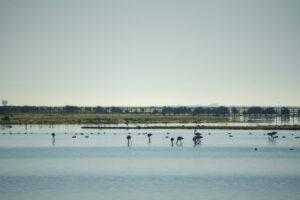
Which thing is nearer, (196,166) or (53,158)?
(196,166)

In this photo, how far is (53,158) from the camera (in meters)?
70.4

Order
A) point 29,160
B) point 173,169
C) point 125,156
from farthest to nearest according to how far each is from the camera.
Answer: point 125,156, point 29,160, point 173,169

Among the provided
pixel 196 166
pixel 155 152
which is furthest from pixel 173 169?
pixel 155 152

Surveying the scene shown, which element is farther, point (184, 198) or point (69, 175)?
point (69, 175)

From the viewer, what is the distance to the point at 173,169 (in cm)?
5841

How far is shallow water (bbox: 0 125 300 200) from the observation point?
42.0 metres

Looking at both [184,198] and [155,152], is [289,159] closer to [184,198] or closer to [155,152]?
[155,152]

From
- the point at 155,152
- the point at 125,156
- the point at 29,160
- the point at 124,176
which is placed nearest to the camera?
the point at 124,176

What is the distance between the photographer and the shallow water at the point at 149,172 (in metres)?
42.0

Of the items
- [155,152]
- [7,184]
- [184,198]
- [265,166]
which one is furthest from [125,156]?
[184,198]

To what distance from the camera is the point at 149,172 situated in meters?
55.5

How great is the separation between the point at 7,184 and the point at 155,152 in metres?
36.6

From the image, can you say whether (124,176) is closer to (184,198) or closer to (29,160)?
(184,198)

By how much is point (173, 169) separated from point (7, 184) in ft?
59.9
